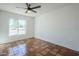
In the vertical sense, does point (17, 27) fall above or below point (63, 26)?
below

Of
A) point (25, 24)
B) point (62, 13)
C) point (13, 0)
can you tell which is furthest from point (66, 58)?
point (25, 24)

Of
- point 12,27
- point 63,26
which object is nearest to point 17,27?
point 12,27

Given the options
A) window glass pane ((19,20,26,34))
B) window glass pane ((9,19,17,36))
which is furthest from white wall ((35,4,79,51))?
window glass pane ((9,19,17,36))

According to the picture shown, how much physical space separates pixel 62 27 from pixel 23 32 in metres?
3.50

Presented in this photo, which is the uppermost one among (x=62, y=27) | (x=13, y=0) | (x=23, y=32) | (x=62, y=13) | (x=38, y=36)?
(x=62, y=13)

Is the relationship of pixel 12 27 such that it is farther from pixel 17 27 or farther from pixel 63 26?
pixel 63 26

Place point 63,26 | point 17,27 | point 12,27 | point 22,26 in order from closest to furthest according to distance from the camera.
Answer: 1. point 63,26
2. point 12,27
3. point 17,27
4. point 22,26

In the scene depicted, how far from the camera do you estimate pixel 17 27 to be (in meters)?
5.46

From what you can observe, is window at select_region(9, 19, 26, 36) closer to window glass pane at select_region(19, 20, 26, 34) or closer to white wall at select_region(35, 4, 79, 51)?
window glass pane at select_region(19, 20, 26, 34)

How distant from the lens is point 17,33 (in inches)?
215

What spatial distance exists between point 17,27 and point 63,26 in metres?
3.59

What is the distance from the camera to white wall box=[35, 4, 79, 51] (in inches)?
125

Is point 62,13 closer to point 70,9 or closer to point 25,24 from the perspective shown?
point 70,9

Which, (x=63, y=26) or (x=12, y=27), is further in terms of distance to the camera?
(x=12, y=27)
